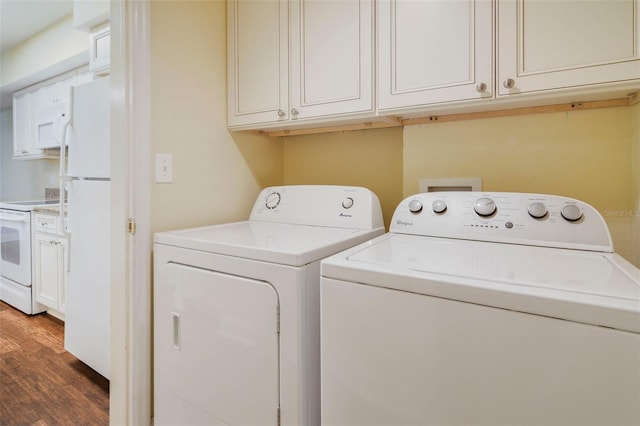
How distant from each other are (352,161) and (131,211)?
1.14m

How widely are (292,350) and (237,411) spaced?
1.18ft

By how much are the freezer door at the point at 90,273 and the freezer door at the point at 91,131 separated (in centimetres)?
9

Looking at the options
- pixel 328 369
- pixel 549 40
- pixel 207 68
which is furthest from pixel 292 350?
pixel 207 68

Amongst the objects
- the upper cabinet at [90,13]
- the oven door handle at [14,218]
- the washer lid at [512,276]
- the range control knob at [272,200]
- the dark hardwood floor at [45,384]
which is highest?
the upper cabinet at [90,13]

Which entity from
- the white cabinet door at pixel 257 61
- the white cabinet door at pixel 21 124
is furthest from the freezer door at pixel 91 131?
the white cabinet door at pixel 21 124

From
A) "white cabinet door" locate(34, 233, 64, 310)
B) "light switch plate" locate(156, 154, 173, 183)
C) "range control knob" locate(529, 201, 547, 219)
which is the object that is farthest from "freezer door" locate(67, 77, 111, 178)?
"range control knob" locate(529, 201, 547, 219)

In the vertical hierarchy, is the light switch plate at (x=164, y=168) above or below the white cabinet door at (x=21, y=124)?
below

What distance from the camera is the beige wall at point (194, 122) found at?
1.47 metres

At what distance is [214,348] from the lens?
122 centimetres

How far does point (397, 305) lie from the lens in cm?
82

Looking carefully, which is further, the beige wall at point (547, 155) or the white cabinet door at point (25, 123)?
the white cabinet door at point (25, 123)

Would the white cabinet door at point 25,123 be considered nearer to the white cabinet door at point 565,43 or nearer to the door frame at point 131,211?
the door frame at point 131,211

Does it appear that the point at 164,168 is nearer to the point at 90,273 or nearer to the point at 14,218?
the point at 90,273

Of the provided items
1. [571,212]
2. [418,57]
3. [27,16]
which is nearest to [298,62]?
[418,57]
